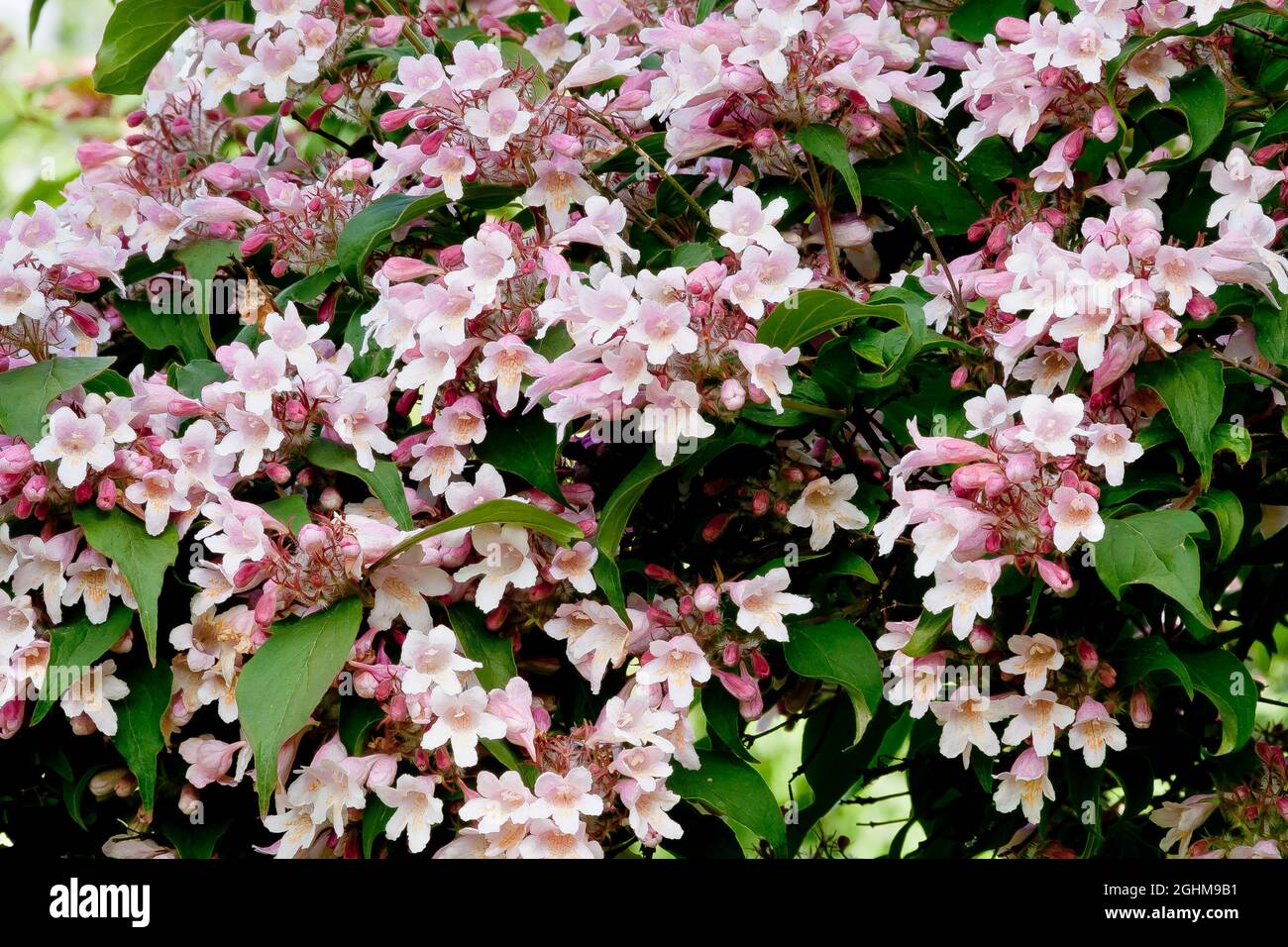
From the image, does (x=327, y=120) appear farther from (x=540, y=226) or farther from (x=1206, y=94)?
(x=1206, y=94)

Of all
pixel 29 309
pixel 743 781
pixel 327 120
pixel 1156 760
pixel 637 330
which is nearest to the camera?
pixel 637 330

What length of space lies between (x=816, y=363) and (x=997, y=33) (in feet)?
1.98

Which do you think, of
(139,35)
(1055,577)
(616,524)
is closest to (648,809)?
(616,524)

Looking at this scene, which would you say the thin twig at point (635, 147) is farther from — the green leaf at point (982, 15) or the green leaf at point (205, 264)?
the green leaf at point (205, 264)

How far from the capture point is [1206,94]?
2.16m

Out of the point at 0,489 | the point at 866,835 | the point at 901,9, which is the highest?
the point at 901,9

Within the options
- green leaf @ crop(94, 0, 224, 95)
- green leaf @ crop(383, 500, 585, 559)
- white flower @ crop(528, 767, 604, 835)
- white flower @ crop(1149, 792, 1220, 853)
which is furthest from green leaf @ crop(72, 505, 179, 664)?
white flower @ crop(1149, 792, 1220, 853)

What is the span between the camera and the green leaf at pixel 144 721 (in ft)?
6.70

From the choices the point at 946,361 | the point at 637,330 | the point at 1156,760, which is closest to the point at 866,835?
the point at 1156,760

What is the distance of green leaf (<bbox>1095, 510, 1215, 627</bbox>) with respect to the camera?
1760 mm

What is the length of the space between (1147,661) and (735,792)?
625mm

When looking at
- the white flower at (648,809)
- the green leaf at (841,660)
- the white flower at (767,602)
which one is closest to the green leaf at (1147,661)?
the green leaf at (841,660)

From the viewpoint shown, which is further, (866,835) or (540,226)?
(866,835)

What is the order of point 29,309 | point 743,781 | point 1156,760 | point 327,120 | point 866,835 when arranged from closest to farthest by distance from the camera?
1. point 743,781
2. point 29,309
3. point 1156,760
4. point 327,120
5. point 866,835
